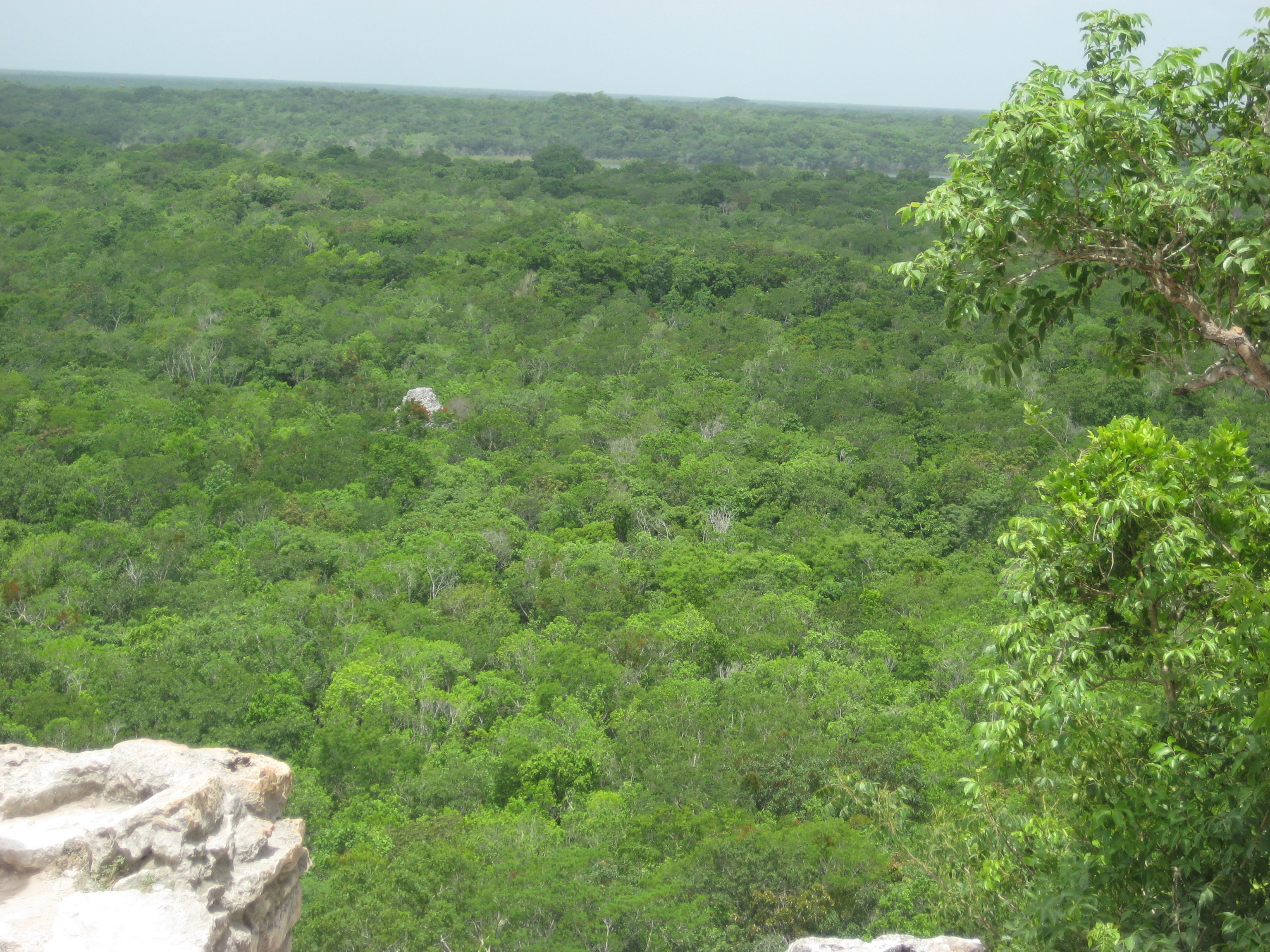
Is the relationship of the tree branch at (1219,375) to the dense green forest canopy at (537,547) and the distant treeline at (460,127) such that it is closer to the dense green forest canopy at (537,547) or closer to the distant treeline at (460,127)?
the dense green forest canopy at (537,547)

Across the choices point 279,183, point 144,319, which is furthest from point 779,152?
point 144,319

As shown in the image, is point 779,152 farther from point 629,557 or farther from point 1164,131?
point 1164,131

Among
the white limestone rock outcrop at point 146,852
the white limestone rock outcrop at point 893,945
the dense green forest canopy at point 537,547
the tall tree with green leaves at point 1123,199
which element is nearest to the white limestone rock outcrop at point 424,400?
the dense green forest canopy at point 537,547

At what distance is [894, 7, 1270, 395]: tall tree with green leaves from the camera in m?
5.32

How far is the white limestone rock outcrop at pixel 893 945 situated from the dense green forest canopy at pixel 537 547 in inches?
13.9

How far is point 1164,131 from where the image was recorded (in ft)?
18.2

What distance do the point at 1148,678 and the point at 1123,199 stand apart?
269 cm

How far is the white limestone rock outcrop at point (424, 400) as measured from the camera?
3794 centimetres

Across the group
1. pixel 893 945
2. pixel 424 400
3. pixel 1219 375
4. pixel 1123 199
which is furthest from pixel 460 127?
pixel 1219 375

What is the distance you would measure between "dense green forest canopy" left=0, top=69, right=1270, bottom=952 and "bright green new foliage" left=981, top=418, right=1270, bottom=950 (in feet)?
1.97

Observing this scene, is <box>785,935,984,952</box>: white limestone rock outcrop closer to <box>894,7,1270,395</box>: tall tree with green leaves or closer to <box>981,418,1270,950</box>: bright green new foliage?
<box>981,418,1270,950</box>: bright green new foliage

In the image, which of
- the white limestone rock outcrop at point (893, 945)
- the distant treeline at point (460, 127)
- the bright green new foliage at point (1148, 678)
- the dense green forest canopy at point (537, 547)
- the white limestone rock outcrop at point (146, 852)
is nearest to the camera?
the bright green new foliage at point (1148, 678)

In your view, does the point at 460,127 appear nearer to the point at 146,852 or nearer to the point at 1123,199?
the point at 146,852

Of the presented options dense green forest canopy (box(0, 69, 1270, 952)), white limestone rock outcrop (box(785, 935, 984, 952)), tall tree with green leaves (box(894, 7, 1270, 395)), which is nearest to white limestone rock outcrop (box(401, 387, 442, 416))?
dense green forest canopy (box(0, 69, 1270, 952))
